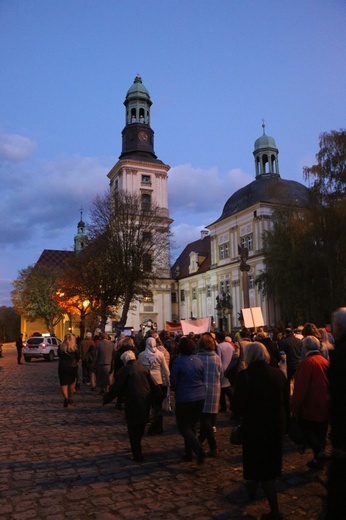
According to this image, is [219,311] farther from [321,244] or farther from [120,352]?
[120,352]

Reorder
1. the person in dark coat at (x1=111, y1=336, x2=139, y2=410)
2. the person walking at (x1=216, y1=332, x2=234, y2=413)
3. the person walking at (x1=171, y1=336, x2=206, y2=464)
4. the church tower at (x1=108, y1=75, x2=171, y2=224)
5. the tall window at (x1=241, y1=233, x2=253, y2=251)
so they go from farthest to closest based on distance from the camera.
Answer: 1. the church tower at (x1=108, y1=75, x2=171, y2=224)
2. the tall window at (x1=241, y1=233, x2=253, y2=251)
3. the person walking at (x1=216, y1=332, x2=234, y2=413)
4. the person in dark coat at (x1=111, y1=336, x2=139, y2=410)
5. the person walking at (x1=171, y1=336, x2=206, y2=464)

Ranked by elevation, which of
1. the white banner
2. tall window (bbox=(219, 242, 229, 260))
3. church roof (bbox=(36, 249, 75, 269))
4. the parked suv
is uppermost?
church roof (bbox=(36, 249, 75, 269))

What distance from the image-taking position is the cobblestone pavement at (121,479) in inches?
197

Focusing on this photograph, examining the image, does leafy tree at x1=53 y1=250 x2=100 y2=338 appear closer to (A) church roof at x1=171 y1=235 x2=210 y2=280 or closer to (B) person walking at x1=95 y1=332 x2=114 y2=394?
(B) person walking at x1=95 y1=332 x2=114 y2=394

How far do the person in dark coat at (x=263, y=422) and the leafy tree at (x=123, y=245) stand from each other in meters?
25.2

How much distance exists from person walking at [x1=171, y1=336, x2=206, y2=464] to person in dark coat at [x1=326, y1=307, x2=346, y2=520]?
3151 millimetres

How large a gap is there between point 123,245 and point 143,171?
3194cm

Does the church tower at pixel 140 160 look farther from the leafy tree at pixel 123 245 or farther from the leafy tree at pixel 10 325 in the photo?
the leafy tree at pixel 10 325

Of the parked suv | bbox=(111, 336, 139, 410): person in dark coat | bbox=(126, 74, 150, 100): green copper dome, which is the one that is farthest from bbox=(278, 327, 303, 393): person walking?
bbox=(126, 74, 150, 100): green copper dome

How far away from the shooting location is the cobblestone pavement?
502 cm

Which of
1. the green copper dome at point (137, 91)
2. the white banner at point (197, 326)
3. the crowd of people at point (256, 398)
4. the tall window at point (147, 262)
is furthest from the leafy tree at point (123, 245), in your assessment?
the green copper dome at point (137, 91)

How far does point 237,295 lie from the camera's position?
2071 inches

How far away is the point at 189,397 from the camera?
6.73 metres

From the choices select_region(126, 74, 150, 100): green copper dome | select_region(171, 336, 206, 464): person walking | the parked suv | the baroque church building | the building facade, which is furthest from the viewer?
select_region(126, 74, 150, 100): green copper dome
